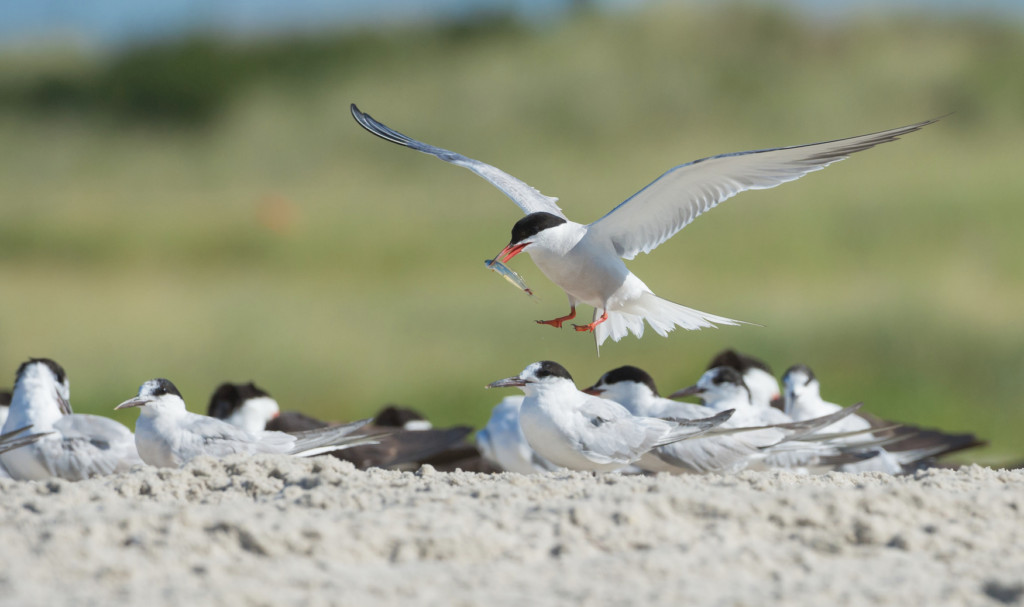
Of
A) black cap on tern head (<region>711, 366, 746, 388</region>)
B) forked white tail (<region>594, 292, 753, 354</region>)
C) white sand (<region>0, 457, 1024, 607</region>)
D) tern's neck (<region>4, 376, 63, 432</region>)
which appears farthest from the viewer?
black cap on tern head (<region>711, 366, 746, 388</region>)

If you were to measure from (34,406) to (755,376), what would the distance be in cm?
463

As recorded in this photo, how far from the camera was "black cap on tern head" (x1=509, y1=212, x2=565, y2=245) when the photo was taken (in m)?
3.66

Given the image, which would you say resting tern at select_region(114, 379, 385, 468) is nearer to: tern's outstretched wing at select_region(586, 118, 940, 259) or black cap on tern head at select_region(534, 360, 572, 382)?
black cap on tern head at select_region(534, 360, 572, 382)

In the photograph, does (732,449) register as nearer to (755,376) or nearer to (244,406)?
(755,376)

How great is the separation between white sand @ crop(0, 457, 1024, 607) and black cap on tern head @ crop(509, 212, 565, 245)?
41.9 inches

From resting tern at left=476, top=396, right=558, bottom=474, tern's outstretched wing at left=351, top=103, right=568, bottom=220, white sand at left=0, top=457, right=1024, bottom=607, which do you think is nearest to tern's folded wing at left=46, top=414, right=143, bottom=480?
white sand at left=0, top=457, right=1024, bottom=607

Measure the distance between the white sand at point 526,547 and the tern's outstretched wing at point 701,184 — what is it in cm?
123

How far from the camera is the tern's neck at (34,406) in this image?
5.01 meters

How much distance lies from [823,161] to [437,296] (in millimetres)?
11388

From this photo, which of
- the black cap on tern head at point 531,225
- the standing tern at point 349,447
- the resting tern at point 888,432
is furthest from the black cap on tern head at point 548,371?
the resting tern at point 888,432

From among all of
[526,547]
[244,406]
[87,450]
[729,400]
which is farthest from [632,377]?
[526,547]

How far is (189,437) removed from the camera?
4.06 m

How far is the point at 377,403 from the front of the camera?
11.8 metres

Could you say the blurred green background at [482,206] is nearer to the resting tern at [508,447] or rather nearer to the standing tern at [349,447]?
the standing tern at [349,447]
